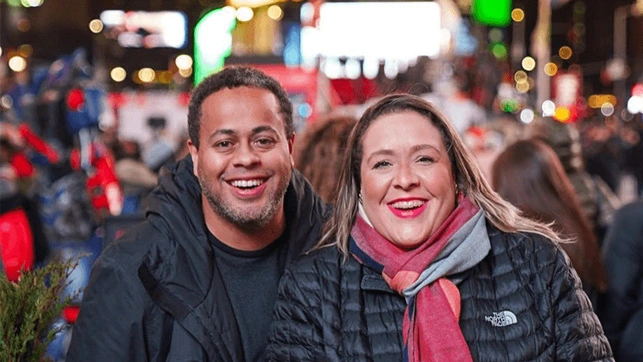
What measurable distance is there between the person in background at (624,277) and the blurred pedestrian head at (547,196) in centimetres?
9

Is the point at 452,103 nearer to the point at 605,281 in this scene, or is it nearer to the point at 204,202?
the point at 605,281

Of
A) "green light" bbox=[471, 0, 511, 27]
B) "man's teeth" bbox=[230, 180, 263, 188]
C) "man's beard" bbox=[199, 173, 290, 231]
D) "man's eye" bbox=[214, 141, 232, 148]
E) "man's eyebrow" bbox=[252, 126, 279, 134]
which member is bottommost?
"man's beard" bbox=[199, 173, 290, 231]

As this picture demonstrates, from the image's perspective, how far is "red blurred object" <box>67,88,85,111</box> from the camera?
9672mm

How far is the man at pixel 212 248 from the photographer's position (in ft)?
12.8

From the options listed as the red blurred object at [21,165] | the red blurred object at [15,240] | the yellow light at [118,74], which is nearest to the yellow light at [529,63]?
the yellow light at [118,74]

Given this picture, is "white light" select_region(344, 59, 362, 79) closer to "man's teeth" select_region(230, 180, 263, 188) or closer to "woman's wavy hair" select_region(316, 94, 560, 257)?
"man's teeth" select_region(230, 180, 263, 188)

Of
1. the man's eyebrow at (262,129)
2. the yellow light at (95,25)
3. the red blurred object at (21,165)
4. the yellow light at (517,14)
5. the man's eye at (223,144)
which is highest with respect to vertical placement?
the yellow light at (517,14)

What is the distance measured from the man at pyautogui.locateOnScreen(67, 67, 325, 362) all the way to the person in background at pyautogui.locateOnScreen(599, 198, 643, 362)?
1992 millimetres

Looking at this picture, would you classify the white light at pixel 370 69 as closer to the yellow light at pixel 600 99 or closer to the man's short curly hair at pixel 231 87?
the man's short curly hair at pixel 231 87

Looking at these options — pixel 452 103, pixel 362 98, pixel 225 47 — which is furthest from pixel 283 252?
pixel 362 98

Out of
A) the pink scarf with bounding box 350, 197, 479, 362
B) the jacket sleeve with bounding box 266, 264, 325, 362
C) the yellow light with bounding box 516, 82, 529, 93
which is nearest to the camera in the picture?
the pink scarf with bounding box 350, 197, 479, 362

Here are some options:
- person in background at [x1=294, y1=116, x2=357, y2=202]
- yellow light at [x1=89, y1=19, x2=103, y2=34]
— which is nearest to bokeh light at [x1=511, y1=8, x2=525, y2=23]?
yellow light at [x1=89, y1=19, x2=103, y2=34]

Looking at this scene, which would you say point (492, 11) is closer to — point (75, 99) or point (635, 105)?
point (75, 99)

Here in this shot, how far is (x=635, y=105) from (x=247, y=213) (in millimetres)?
43339
